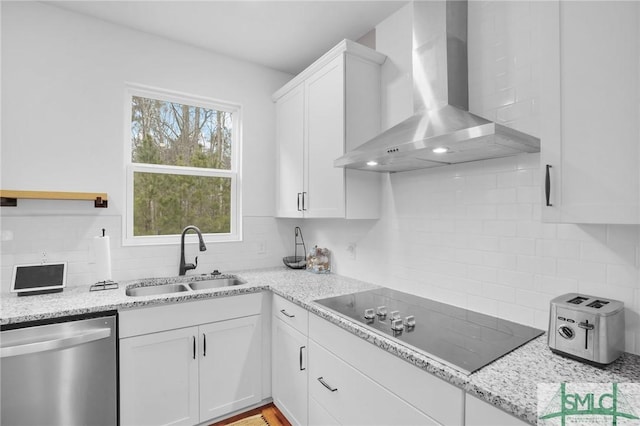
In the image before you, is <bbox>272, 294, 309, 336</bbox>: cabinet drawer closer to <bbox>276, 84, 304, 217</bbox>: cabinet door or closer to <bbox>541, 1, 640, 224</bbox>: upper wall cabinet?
<bbox>276, 84, 304, 217</bbox>: cabinet door

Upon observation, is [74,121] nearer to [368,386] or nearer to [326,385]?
[326,385]

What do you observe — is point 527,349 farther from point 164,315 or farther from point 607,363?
point 164,315

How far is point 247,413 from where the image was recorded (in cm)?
230

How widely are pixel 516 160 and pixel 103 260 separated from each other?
253cm

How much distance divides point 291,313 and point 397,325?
0.83 meters

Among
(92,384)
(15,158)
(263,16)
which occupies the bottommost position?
(92,384)

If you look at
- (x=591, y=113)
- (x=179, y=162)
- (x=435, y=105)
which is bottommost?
(x=591, y=113)

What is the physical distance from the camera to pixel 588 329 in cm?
111

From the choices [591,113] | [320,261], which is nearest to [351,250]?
[320,261]

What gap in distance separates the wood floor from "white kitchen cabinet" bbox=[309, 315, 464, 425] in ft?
1.46

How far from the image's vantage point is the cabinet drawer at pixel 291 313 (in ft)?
6.38

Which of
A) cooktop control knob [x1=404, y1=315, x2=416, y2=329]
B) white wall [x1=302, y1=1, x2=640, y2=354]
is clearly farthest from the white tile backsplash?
cooktop control knob [x1=404, y1=315, x2=416, y2=329]

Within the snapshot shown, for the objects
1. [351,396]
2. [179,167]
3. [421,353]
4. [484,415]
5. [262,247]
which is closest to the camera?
[484,415]

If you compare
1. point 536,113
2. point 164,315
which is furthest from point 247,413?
point 536,113
